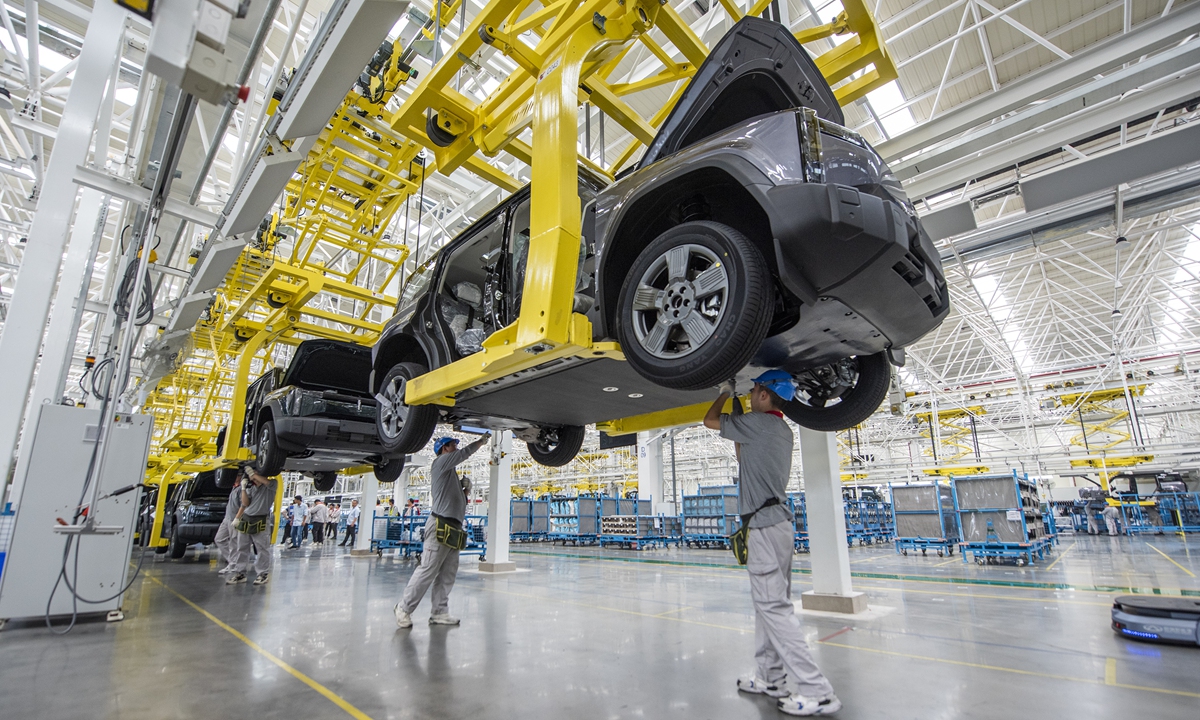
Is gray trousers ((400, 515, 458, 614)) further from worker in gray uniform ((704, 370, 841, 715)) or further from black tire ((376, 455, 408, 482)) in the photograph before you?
worker in gray uniform ((704, 370, 841, 715))

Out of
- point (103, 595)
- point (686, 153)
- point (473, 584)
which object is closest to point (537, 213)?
point (686, 153)

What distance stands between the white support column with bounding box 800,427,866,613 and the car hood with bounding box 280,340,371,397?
484 cm

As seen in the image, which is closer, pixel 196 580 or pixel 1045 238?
pixel 1045 238

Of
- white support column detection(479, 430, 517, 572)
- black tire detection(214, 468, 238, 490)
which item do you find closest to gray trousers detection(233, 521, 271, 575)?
black tire detection(214, 468, 238, 490)

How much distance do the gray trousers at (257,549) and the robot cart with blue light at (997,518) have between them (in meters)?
12.8

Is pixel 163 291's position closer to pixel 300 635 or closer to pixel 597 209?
pixel 300 635

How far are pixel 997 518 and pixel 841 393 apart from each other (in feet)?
36.0

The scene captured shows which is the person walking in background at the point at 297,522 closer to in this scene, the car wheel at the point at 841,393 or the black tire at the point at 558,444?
the black tire at the point at 558,444

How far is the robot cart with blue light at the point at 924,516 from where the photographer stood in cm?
1316

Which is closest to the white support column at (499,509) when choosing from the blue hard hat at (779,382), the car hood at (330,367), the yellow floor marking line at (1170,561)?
the car hood at (330,367)

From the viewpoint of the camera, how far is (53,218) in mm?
4406

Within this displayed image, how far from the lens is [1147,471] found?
20.8m

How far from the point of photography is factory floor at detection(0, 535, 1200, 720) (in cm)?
293

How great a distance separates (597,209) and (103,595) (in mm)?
5990
